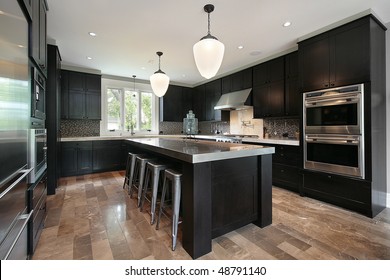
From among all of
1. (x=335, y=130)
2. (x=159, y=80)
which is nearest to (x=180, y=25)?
(x=159, y=80)

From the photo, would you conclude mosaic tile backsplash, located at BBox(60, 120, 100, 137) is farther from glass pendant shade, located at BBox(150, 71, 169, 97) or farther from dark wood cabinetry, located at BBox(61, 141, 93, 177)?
glass pendant shade, located at BBox(150, 71, 169, 97)

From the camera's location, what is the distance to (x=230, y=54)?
3.96m

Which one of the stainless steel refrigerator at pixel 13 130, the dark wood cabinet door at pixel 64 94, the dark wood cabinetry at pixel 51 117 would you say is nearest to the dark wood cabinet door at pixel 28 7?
the stainless steel refrigerator at pixel 13 130

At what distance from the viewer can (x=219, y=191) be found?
1.83 meters

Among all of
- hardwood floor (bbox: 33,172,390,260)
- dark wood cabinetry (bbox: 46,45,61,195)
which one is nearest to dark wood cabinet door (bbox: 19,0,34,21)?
dark wood cabinetry (bbox: 46,45,61,195)

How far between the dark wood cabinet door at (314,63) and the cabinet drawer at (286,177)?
4.67 ft

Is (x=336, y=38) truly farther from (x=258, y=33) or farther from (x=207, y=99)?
(x=207, y=99)

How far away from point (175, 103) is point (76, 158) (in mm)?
3337

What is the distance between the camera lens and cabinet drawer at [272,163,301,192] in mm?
3277

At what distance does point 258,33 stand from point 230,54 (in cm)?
94

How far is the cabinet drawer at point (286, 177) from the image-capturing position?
3.28m

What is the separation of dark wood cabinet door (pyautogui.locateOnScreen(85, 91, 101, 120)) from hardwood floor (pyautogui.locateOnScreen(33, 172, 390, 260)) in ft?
8.98

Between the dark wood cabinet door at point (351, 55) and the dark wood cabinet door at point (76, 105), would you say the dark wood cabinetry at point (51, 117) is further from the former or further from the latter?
the dark wood cabinet door at point (351, 55)
